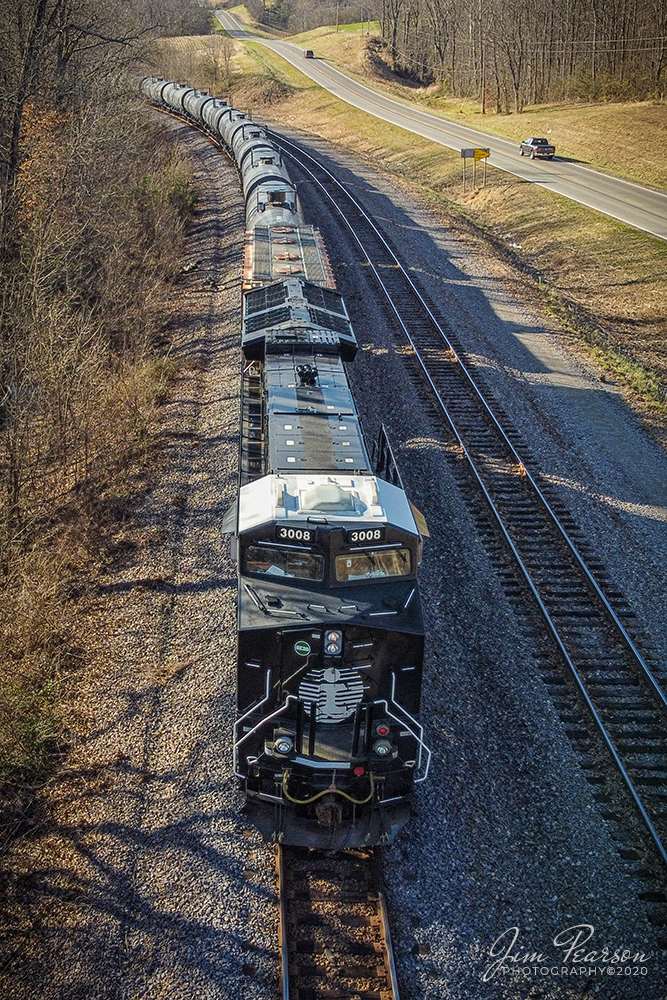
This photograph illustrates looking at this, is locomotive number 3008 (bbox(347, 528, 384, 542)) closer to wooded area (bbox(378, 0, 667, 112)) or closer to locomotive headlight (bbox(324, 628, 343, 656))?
locomotive headlight (bbox(324, 628, 343, 656))

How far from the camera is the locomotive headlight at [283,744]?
9531 mm

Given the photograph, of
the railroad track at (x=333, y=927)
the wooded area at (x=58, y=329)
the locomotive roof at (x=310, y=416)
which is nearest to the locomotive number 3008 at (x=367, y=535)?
the locomotive roof at (x=310, y=416)

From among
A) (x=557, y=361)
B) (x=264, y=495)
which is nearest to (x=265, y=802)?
(x=264, y=495)

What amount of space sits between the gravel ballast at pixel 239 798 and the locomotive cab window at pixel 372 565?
3244 millimetres

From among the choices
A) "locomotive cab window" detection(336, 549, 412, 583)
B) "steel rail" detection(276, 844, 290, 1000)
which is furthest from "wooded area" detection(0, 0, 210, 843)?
"locomotive cab window" detection(336, 549, 412, 583)

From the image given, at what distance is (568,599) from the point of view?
48.2ft

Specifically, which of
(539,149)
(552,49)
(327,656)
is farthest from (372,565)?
(552,49)

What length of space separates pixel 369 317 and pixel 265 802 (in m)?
19.2

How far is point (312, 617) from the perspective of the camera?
922cm

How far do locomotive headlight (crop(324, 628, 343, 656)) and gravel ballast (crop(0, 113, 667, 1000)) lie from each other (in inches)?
115

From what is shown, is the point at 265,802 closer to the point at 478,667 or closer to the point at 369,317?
the point at 478,667

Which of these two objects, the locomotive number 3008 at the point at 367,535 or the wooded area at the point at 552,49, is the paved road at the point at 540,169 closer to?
the wooded area at the point at 552,49

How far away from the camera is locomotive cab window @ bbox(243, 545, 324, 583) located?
9672 millimetres

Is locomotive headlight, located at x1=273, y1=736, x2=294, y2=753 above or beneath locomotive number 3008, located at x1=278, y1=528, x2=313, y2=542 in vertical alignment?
beneath
